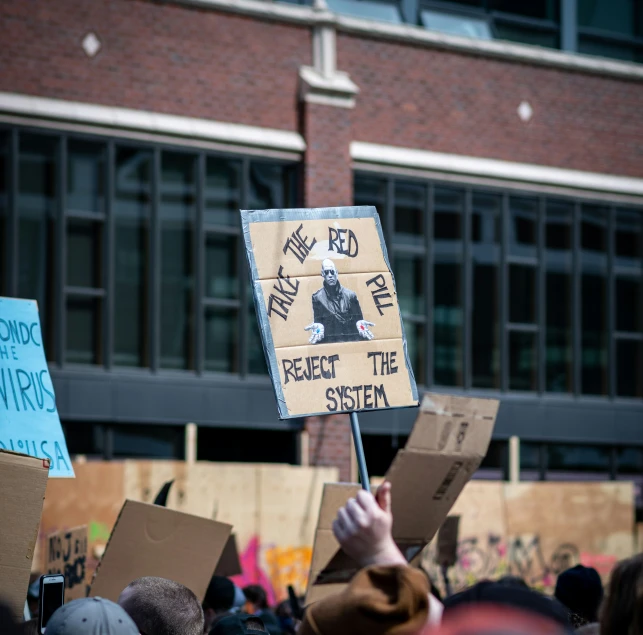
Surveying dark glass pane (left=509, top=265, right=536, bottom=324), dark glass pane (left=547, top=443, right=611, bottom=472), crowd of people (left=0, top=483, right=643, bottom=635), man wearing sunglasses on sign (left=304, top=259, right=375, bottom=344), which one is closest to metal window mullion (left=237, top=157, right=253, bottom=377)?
dark glass pane (left=509, top=265, right=536, bottom=324)

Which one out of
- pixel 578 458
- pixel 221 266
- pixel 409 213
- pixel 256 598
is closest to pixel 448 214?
pixel 409 213

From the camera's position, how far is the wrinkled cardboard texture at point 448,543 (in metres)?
8.76

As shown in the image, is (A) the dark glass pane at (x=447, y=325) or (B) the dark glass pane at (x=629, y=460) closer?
(A) the dark glass pane at (x=447, y=325)

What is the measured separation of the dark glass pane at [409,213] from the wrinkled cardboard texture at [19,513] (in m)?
11.9

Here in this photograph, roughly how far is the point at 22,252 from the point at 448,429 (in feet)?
24.6

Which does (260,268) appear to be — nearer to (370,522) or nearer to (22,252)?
(370,522)

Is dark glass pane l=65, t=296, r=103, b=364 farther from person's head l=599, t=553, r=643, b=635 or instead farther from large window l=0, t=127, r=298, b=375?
person's head l=599, t=553, r=643, b=635

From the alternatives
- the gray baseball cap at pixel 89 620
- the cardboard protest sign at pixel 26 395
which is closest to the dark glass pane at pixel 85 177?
the cardboard protest sign at pixel 26 395

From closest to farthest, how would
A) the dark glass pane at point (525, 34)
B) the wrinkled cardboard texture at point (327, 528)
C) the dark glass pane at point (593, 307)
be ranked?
the wrinkled cardboard texture at point (327, 528) → the dark glass pane at point (525, 34) → the dark glass pane at point (593, 307)

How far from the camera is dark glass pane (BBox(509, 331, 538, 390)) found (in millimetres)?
16328

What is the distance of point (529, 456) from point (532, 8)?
6.17 meters

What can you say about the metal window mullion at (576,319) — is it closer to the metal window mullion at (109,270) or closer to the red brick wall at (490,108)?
the red brick wall at (490,108)

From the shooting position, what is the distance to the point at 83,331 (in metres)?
13.7

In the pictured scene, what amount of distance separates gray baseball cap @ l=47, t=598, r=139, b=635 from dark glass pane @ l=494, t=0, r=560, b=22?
1513cm
